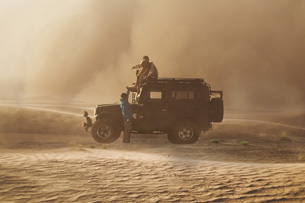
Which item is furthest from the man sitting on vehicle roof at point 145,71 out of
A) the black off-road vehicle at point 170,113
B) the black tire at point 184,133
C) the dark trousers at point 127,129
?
the black tire at point 184,133

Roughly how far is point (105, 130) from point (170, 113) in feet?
7.85

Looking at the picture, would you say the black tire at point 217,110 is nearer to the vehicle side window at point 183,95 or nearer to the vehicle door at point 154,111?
the vehicle side window at point 183,95

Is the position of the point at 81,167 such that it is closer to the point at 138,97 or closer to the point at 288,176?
the point at 138,97

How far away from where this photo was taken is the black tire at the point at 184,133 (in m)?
11.3

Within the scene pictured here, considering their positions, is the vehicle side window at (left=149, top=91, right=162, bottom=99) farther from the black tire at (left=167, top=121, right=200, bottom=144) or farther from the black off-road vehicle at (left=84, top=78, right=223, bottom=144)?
the black tire at (left=167, top=121, right=200, bottom=144)

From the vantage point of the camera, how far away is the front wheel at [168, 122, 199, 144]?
11.3 metres

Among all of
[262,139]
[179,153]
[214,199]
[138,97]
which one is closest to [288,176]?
[214,199]

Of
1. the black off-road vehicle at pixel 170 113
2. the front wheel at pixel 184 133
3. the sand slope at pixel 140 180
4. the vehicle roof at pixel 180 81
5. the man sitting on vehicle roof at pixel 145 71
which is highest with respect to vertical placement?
the man sitting on vehicle roof at pixel 145 71

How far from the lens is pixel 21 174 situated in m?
7.36

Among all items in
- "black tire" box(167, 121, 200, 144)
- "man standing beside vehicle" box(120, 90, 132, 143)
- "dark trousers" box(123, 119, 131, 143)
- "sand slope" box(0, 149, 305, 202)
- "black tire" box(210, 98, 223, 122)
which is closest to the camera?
"sand slope" box(0, 149, 305, 202)

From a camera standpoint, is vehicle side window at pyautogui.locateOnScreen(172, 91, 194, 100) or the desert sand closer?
the desert sand

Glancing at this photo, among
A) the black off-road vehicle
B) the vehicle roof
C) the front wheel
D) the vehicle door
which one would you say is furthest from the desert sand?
the vehicle roof

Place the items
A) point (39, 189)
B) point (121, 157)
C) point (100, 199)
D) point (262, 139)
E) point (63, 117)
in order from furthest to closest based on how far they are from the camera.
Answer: point (63, 117), point (262, 139), point (121, 157), point (39, 189), point (100, 199)

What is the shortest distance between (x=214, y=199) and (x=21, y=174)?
436cm
